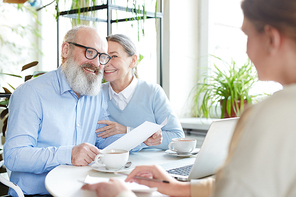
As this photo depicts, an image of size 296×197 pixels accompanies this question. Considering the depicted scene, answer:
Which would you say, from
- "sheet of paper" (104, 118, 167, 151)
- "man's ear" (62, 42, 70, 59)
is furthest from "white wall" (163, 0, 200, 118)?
"sheet of paper" (104, 118, 167, 151)

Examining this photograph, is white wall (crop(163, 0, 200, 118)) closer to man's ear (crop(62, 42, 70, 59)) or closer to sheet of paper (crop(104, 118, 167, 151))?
man's ear (crop(62, 42, 70, 59))

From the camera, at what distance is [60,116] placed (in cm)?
156

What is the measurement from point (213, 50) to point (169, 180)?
7.74 feet

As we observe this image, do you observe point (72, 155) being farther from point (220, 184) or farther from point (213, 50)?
point (213, 50)

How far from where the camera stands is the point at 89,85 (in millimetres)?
1709

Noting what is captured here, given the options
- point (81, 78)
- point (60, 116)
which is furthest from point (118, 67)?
point (60, 116)

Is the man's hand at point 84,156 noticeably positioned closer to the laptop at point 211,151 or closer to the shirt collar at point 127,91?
the laptop at point 211,151

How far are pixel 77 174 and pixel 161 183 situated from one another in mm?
388

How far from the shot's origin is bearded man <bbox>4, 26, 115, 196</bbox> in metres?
1.34

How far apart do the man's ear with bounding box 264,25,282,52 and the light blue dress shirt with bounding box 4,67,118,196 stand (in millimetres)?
981

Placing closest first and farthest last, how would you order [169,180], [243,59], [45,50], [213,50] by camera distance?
[169,180] < [243,59] < [213,50] < [45,50]

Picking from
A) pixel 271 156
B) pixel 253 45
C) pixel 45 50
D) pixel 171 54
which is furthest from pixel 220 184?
pixel 45 50

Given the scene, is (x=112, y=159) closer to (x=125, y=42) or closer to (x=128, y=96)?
(x=128, y=96)

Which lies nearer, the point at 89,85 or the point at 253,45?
the point at 253,45
